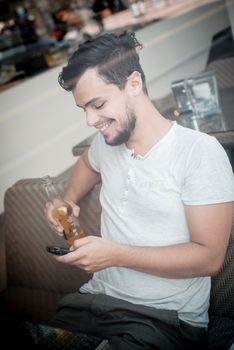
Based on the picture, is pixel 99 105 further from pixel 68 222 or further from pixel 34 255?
pixel 34 255

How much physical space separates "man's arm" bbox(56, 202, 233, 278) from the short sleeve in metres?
0.02

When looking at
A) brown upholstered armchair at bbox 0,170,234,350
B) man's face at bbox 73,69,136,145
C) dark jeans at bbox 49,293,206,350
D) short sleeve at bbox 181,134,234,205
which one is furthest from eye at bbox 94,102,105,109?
dark jeans at bbox 49,293,206,350

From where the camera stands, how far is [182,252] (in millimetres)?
1138

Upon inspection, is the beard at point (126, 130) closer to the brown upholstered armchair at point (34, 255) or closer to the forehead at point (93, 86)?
the forehead at point (93, 86)

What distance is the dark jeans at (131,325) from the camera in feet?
3.93

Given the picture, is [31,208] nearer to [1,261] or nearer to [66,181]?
[66,181]

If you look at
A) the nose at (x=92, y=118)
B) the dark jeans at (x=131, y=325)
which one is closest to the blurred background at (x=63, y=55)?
the nose at (x=92, y=118)

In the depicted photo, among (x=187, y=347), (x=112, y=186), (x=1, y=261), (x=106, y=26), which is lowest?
(x=1, y=261)

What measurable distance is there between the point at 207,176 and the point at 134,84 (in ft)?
1.24

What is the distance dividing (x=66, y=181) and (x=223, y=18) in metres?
5.10

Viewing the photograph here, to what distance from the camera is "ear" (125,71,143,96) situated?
1.26 meters

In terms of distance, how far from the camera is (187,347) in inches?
50.2

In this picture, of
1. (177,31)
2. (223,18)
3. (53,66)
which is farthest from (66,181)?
(223,18)

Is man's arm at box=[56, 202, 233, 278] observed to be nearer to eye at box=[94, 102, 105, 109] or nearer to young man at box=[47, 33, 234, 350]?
young man at box=[47, 33, 234, 350]
